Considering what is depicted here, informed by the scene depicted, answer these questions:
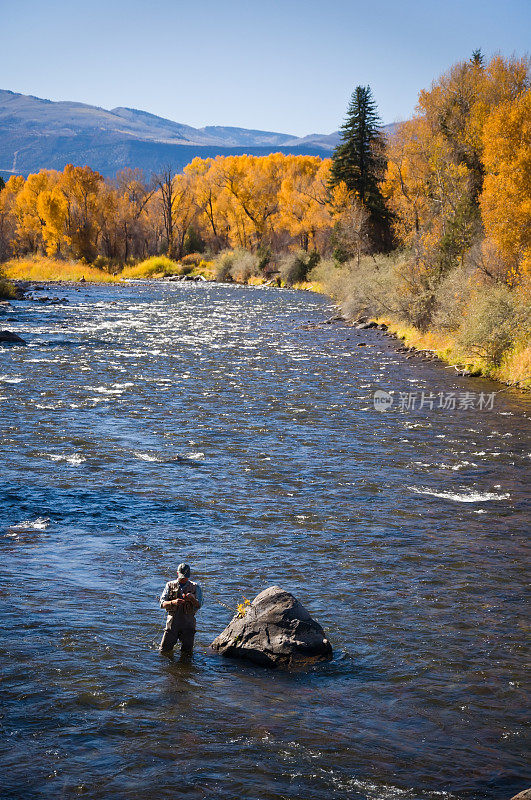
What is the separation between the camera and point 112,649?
393 inches

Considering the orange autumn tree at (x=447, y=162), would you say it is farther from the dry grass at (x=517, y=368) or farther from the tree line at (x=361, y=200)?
the dry grass at (x=517, y=368)

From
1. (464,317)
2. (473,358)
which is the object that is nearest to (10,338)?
(464,317)

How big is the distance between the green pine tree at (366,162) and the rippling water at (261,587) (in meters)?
44.7

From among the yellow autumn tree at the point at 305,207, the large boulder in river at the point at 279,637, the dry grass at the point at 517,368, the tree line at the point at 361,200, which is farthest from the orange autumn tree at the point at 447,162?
the large boulder in river at the point at 279,637

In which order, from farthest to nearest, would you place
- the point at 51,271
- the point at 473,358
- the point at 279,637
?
the point at 51,271 → the point at 473,358 → the point at 279,637

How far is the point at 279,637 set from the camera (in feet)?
32.3

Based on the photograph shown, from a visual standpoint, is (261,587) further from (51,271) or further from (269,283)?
(51,271)

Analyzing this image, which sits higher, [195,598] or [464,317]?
[464,317]

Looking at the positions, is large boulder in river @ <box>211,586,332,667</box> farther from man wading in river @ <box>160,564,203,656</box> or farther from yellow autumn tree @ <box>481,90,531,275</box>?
yellow autumn tree @ <box>481,90,531,275</box>

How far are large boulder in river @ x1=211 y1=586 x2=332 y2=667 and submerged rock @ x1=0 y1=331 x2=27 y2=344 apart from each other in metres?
32.3

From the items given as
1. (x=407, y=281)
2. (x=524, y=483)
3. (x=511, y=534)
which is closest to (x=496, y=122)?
(x=407, y=281)

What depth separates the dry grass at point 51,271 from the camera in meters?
90.1

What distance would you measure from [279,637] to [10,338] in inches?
1310

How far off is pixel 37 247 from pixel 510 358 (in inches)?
3831
